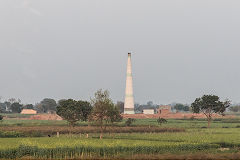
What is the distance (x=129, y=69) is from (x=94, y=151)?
137 metres

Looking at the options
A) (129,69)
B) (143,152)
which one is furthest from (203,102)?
(143,152)

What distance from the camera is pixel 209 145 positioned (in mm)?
66125

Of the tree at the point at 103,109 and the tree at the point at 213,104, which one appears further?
the tree at the point at 213,104

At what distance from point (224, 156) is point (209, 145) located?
54.4ft

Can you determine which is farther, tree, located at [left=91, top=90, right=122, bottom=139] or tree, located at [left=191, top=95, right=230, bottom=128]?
tree, located at [left=191, top=95, right=230, bottom=128]

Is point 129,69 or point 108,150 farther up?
point 129,69

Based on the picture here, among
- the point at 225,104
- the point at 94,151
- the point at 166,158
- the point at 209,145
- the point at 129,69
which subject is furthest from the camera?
the point at 129,69

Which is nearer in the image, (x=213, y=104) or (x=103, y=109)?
(x=103, y=109)

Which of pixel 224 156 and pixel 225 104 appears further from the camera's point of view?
pixel 225 104

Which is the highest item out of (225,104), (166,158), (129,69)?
(129,69)

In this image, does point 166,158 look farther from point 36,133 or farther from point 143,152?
point 36,133

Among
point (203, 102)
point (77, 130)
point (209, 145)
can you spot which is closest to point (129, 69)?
point (203, 102)

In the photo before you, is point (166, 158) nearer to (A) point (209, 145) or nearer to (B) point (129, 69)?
(A) point (209, 145)

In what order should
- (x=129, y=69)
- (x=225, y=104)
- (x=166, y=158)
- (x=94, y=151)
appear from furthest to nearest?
(x=129, y=69)
(x=225, y=104)
(x=94, y=151)
(x=166, y=158)
